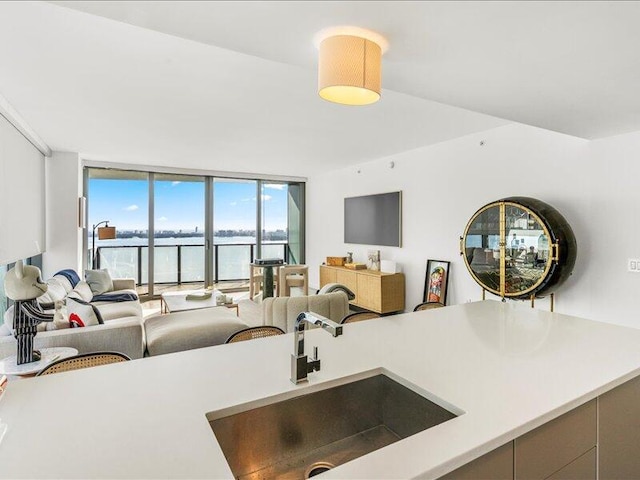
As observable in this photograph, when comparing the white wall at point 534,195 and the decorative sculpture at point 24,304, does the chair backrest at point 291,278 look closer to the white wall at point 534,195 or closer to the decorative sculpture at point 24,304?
the white wall at point 534,195

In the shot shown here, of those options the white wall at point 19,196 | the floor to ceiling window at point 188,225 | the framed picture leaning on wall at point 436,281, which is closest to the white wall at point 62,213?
the white wall at point 19,196

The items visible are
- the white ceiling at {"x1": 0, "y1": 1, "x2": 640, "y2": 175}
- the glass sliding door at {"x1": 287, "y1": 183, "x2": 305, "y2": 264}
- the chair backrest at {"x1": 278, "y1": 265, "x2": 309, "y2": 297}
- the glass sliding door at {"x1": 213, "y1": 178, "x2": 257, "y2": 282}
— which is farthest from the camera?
the glass sliding door at {"x1": 287, "y1": 183, "x2": 305, "y2": 264}

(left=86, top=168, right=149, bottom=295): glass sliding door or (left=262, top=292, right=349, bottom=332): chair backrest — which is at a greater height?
(left=86, top=168, right=149, bottom=295): glass sliding door

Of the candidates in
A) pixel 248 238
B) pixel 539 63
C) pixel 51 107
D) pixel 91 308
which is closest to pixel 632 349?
pixel 539 63

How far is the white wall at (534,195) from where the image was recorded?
303 centimetres

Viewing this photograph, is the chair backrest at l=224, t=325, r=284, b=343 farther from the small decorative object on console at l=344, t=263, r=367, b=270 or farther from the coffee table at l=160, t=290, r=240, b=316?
the small decorative object on console at l=344, t=263, r=367, b=270

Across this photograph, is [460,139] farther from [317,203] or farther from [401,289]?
[317,203]

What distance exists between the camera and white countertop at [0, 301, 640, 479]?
32.8 inches

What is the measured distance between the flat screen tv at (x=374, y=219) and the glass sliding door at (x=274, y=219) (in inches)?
71.7

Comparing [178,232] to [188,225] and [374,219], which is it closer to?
[188,225]

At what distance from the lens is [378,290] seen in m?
5.03

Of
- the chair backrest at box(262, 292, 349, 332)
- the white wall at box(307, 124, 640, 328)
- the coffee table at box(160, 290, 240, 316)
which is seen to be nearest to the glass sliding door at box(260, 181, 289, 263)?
the white wall at box(307, 124, 640, 328)

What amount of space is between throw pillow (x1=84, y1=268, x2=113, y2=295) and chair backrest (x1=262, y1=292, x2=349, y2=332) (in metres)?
3.22

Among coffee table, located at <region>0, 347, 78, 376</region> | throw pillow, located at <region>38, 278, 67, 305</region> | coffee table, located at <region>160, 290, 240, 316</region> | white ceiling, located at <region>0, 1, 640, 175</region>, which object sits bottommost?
coffee table, located at <region>160, 290, 240, 316</region>
